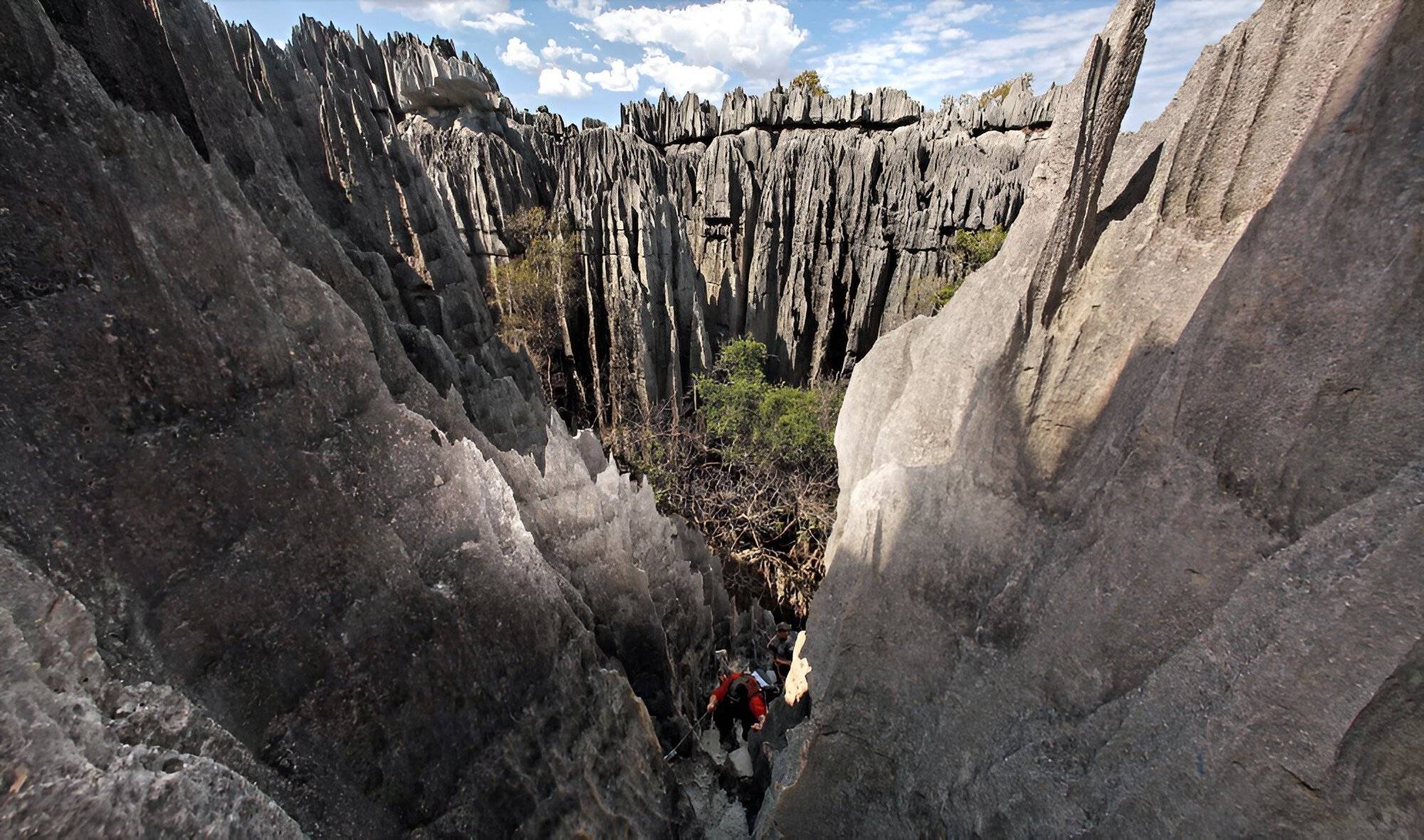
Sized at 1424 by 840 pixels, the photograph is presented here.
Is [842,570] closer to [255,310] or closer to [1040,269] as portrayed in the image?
[1040,269]

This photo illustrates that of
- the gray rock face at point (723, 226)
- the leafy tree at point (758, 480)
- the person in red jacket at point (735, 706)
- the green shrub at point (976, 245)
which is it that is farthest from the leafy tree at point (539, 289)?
the green shrub at point (976, 245)

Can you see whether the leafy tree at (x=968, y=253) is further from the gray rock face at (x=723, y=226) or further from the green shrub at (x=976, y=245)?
the gray rock face at (x=723, y=226)

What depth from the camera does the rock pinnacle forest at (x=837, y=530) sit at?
1.70 meters

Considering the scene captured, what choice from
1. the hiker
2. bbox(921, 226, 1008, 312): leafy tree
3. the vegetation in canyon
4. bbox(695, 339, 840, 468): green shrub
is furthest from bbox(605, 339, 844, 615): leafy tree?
bbox(921, 226, 1008, 312): leafy tree

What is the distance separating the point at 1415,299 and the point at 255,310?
3734 mm

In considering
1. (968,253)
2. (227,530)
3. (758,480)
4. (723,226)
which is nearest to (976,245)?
(968,253)

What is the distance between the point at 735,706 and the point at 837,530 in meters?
2.32

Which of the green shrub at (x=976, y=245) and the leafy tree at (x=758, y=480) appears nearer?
the leafy tree at (x=758, y=480)

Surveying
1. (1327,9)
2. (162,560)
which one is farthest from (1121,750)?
(162,560)

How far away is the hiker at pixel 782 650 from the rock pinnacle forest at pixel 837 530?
2290 millimetres

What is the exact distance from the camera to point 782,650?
24.2 feet

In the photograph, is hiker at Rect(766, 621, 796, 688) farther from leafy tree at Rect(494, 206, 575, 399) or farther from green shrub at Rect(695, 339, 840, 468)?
leafy tree at Rect(494, 206, 575, 399)

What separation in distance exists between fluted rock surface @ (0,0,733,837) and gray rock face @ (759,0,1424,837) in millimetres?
1886

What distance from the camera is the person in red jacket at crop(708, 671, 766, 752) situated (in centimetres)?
585
